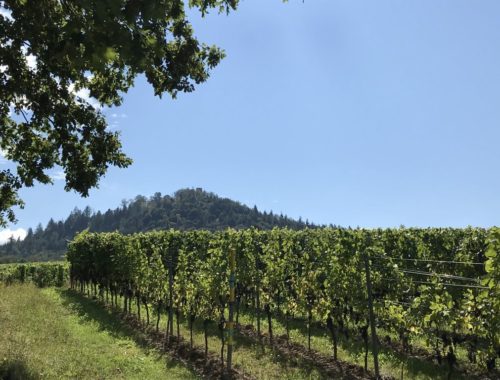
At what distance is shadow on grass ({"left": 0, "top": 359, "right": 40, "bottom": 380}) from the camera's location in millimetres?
7789

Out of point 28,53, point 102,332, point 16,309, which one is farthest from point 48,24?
point 16,309

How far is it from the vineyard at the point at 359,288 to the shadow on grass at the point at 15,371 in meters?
3.82

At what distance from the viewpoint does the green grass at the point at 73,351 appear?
8.80 meters

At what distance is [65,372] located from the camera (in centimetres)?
879

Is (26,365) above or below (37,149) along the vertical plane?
below

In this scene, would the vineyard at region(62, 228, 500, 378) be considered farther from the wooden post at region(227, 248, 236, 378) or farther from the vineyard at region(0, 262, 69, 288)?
the vineyard at region(0, 262, 69, 288)

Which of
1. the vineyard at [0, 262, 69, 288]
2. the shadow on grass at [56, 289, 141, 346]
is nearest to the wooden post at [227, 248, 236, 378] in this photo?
the shadow on grass at [56, 289, 141, 346]

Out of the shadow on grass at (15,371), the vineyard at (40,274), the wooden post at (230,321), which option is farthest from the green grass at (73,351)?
the vineyard at (40,274)

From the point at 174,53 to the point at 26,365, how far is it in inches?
283

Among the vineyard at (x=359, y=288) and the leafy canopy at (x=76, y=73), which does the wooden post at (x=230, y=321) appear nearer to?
the vineyard at (x=359, y=288)

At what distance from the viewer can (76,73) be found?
9.79 m

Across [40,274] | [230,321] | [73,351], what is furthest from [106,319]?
[40,274]

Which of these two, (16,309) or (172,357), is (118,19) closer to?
(172,357)

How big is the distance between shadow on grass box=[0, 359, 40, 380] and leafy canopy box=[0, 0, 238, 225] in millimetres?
4220
